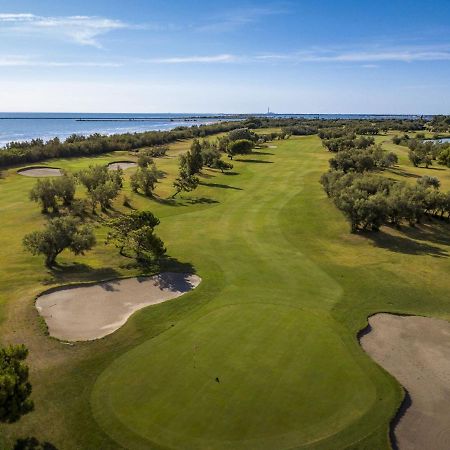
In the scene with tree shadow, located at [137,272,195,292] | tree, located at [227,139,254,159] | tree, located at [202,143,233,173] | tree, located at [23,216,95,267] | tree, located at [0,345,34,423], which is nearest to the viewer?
tree, located at [0,345,34,423]

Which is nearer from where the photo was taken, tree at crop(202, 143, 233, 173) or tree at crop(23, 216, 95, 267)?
tree at crop(23, 216, 95, 267)

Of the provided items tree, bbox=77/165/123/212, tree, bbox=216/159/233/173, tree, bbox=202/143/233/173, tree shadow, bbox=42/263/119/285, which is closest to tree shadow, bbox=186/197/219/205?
tree, bbox=77/165/123/212

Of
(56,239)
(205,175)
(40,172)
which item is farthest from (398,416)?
(40,172)

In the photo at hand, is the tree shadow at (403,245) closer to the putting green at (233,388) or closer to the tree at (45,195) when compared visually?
the putting green at (233,388)

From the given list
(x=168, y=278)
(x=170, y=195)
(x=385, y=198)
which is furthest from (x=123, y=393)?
(x=170, y=195)

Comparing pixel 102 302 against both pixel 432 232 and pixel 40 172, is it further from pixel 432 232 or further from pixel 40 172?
pixel 40 172

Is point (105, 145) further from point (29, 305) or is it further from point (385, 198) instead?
point (29, 305)

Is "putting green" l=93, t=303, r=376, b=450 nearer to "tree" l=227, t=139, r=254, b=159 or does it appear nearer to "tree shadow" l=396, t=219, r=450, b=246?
"tree shadow" l=396, t=219, r=450, b=246
